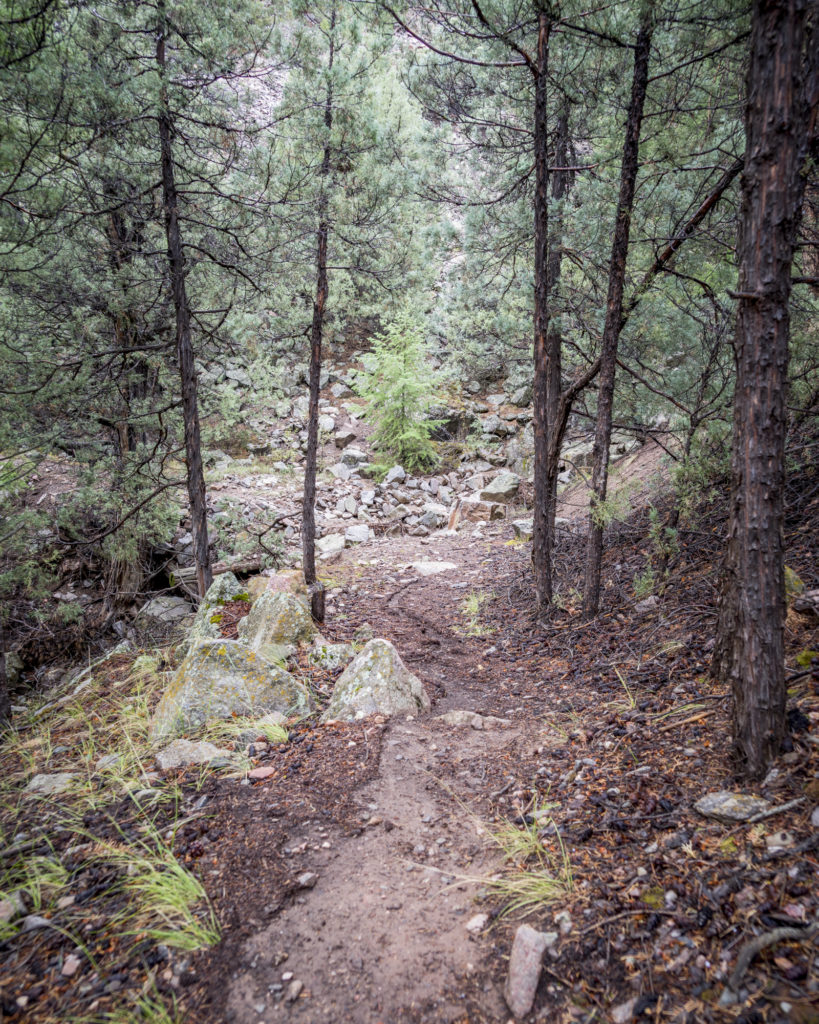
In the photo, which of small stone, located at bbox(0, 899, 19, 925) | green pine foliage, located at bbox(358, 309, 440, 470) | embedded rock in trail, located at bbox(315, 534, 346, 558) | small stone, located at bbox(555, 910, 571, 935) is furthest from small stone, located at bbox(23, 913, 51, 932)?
green pine foliage, located at bbox(358, 309, 440, 470)

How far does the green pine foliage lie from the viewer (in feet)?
50.4

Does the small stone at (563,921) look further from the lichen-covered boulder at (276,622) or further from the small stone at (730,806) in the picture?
the lichen-covered boulder at (276,622)

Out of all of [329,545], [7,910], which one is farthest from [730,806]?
[329,545]

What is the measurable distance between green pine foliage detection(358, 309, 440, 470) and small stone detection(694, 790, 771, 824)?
45.1 ft

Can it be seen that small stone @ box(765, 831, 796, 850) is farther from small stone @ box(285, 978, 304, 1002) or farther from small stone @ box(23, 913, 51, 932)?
small stone @ box(23, 913, 51, 932)

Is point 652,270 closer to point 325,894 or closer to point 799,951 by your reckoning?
point 799,951

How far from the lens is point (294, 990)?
1.87m

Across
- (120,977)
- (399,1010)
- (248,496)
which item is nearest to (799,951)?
(399,1010)

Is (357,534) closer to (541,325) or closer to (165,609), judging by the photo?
(165,609)

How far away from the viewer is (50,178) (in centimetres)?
528

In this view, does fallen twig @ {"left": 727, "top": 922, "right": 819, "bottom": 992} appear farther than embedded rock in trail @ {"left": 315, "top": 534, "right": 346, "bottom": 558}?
No

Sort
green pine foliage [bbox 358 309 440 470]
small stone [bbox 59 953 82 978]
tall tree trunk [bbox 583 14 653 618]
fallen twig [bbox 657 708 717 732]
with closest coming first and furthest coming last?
small stone [bbox 59 953 82 978], fallen twig [bbox 657 708 717 732], tall tree trunk [bbox 583 14 653 618], green pine foliage [bbox 358 309 440 470]

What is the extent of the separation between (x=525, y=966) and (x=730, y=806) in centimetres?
110

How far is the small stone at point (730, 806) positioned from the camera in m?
2.15
